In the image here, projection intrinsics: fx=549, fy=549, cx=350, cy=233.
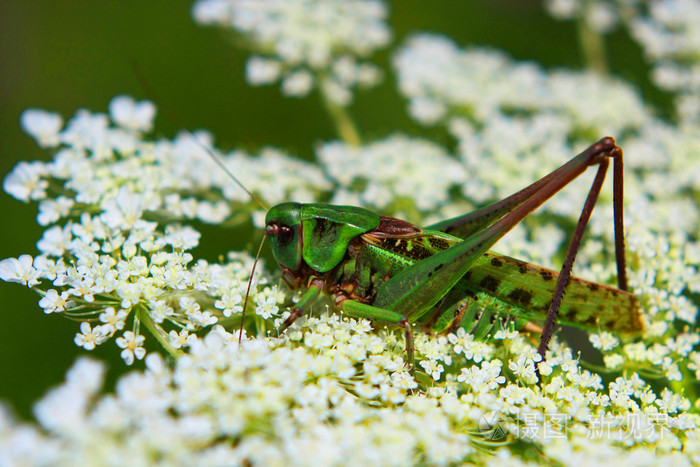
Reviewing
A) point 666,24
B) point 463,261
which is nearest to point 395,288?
point 463,261

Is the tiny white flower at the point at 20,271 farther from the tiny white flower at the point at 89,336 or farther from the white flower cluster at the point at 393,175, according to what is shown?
the white flower cluster at the point at 393,175

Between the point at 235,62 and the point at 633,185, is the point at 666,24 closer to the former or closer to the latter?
the point at 633,185

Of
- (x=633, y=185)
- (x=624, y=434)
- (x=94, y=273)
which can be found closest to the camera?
(x=624, y=434)

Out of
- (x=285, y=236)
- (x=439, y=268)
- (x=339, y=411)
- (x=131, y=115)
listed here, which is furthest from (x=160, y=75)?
(x=339, y=411)

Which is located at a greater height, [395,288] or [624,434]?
[395,288]

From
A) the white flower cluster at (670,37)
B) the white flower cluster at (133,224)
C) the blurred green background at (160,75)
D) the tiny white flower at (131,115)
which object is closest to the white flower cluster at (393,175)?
the white flower cluster at (133,224)

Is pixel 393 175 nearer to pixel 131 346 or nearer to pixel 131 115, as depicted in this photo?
pixel 131 115
